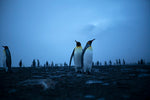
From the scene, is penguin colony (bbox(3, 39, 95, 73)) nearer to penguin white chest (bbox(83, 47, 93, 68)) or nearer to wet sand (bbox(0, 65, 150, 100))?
penguin white chest (bbox(83, 47, 93, 68))

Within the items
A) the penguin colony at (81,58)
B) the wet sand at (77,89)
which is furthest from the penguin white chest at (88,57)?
the wet sand at (77,89)

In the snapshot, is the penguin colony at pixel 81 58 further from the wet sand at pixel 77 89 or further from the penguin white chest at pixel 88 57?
the wet sand at pixel 77 89

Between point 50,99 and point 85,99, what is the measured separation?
0.72 meters

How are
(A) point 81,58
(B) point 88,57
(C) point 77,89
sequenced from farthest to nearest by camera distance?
(A) point 81,58 → (B) point 88,57 → (C) point 77,89

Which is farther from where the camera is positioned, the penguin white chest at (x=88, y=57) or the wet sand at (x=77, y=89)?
the penguin white chest at (x=88, y=57)

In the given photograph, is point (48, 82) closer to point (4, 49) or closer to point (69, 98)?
point (69, 98)

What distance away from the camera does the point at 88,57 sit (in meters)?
6.76

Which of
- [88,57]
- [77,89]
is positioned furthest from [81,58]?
[77,89]

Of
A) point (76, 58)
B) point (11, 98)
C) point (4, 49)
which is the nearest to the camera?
point (11, 98)

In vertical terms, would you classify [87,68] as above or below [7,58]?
below

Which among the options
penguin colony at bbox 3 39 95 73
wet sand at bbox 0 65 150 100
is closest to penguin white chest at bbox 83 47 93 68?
penguin colony at bbox 3 39 95 73

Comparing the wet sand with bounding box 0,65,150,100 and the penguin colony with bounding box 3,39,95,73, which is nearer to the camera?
the wet sand with bounding box 0,65,150,100

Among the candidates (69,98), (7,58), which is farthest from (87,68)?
(7,58)

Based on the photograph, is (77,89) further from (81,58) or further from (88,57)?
(81,58)
